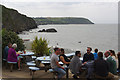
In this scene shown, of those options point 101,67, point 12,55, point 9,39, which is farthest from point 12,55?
point 101,67

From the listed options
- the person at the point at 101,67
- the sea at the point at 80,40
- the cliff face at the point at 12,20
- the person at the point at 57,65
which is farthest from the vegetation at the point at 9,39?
the cliff face at the point at 12,20

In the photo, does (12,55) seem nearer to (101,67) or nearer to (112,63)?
(101,67)

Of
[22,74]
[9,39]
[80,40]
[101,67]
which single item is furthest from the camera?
[80,40]

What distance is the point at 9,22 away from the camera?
278 feet

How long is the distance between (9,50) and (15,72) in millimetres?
1164

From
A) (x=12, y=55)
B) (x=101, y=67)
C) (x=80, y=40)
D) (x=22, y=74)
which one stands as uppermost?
(x=80, y=40)

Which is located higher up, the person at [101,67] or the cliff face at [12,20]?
the cliff face at [12,20]

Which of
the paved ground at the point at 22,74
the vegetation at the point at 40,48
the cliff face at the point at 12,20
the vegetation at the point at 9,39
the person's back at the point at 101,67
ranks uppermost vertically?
the cliff face at the point at 12,20

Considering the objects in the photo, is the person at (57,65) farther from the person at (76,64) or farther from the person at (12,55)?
the person at (12,55)

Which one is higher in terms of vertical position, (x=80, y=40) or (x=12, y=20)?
(x=12, y=20)

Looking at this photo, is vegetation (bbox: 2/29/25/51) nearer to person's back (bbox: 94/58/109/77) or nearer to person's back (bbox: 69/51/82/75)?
person's back (bbox: 69/51/82/75)

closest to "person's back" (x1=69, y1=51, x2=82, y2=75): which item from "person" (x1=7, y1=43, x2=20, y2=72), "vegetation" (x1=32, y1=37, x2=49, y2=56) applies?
"person" (x1=7, y1=43, x2=20, y2=72)

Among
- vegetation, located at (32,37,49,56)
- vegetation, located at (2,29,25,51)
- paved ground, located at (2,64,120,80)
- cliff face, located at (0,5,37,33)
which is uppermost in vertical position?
cliff face, located at (0,5,37,33)

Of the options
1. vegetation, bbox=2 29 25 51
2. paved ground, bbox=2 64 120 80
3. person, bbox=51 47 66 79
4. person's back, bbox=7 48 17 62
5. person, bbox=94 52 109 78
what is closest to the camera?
person, bbox=94 52 109 78
